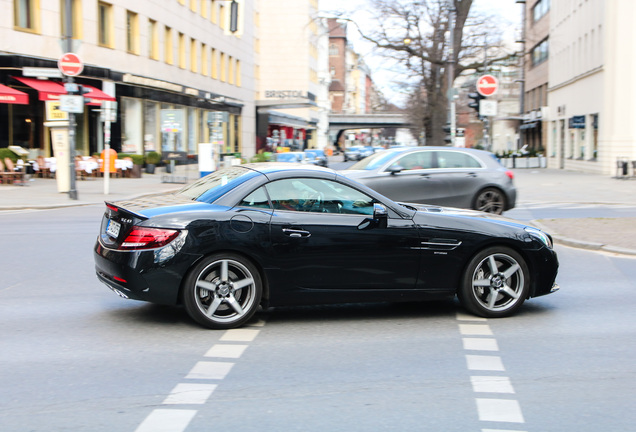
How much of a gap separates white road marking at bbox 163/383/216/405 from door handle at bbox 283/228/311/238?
187 centimetres

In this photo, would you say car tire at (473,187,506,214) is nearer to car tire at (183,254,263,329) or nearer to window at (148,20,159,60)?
car tire at (183,254,263,329)

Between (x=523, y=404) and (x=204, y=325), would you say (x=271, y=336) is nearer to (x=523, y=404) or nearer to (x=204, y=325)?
(x=204, y=325)

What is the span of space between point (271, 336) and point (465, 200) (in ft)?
30.5

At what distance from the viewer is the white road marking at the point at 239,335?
20.6ft

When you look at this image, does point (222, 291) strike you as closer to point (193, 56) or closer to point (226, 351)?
point (226, 351)

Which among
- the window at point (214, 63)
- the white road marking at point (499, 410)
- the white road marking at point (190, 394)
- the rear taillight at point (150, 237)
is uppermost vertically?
the window at point (214, 63)

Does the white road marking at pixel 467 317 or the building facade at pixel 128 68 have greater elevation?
the building facade at pixel 128 68

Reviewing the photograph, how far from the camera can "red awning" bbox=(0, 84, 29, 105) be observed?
90.2 ft

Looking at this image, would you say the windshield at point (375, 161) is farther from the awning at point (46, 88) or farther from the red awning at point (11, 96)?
the red awning at point (11, 96)

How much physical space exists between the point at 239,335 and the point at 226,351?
0.52m

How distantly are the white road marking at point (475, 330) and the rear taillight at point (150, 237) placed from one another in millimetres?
2614

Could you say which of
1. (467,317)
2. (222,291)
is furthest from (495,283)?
(222,291)

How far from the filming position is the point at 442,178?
49.4 feet

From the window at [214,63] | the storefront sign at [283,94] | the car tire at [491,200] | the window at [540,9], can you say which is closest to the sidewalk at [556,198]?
the car tire at [491,200]
